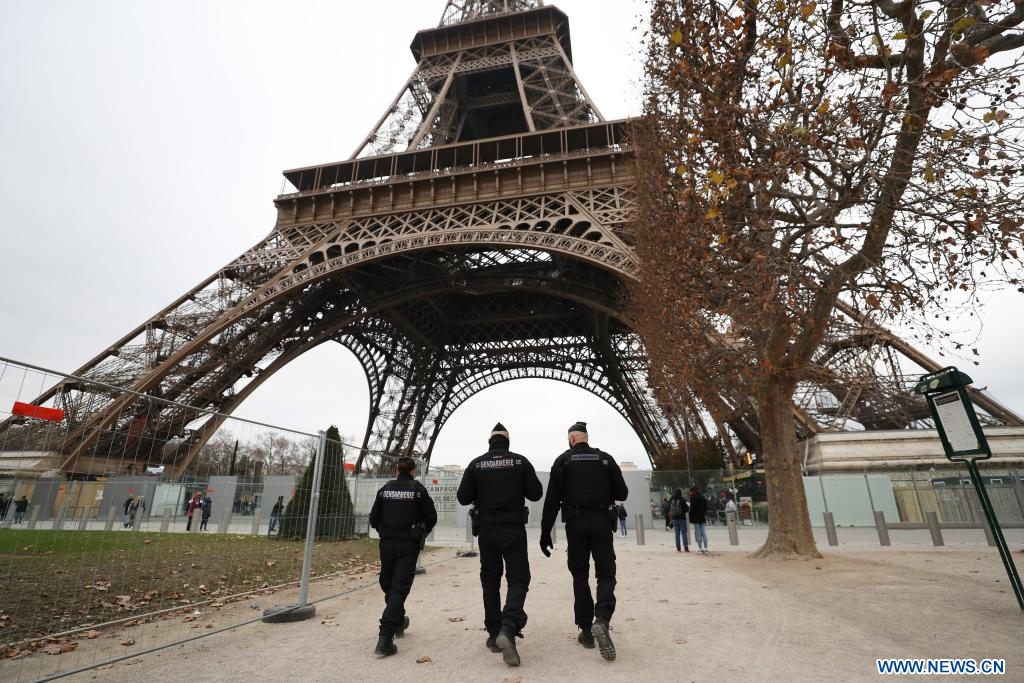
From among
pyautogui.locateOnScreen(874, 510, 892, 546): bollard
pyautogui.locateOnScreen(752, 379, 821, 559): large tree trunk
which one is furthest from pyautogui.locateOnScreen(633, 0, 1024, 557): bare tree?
pyautogui.locateOnScreen(874, 510, 892, 546): bollard

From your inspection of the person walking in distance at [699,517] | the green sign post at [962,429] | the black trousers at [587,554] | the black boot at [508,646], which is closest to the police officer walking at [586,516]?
the black trousers at [587,554]

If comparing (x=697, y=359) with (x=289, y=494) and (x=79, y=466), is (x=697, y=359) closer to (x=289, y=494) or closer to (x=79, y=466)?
(x=289, y=494)

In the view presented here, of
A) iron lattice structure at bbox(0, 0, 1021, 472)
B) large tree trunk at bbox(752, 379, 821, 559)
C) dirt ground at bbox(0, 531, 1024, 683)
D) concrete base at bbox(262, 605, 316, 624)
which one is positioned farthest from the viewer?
iron lattice structure at bbox(0, 0, 1021, 472)

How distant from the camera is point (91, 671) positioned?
3.83 meters

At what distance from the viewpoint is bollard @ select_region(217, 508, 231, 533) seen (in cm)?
550

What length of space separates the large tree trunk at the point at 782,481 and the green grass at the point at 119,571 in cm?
751

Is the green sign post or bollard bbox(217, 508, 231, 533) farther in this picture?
bollard bbox(217, 508, 231, 533)

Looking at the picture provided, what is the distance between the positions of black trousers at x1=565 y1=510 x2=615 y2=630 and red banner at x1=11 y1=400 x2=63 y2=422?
3.86m

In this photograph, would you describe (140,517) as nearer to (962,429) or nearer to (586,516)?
(586,516)

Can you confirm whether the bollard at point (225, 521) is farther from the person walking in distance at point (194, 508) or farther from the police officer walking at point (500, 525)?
the police officer walking at point (500, 525)

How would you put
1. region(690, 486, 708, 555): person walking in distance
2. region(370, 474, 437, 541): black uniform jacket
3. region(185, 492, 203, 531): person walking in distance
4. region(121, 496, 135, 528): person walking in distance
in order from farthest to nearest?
region(690, 486, 708, 555): person walking in distance < region(185, 492, 203, 531): person walking in distance < region(370, 474, 437, 541): black uniform jacket < region(121, 496, 135, 528): person walking in distance

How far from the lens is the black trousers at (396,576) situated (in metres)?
4.16

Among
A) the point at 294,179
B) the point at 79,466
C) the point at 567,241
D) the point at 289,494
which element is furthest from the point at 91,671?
the point at 294,179

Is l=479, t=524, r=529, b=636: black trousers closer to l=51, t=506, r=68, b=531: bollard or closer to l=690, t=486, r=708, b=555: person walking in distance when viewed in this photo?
l=51, t=506, r=68, b=531: bollard
